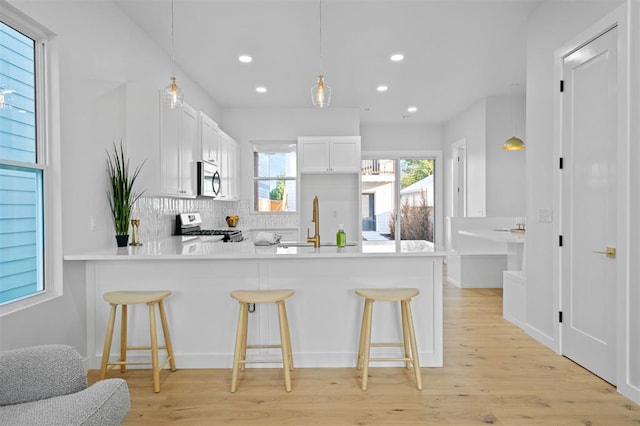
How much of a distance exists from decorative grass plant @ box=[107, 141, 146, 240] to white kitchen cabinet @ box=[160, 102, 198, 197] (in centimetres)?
34

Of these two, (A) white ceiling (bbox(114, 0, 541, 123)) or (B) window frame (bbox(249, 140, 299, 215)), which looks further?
(B) window frame (bbox(249, 140, 299, 215))

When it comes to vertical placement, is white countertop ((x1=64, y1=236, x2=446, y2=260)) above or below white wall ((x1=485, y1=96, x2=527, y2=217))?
below

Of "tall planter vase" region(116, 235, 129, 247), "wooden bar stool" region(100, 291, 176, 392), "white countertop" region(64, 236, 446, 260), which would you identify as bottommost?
"wooden bar stool" region(100, 291, 176, 392)

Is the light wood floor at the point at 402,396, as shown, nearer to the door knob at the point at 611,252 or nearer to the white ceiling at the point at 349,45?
the door knob at the point at 611,252

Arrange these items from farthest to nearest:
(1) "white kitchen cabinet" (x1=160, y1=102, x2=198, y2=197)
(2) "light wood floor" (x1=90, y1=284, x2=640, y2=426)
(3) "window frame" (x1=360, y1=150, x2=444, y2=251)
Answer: (3) "window frame" (x1=360, y1=150, x2=444, y2=251)
(1) "white kitchen cabinet" (x1=160, y1=102, x2=198, y2=197)
(2) "light wood floor" (x1=90, y1=284, x2=640, y2=426)

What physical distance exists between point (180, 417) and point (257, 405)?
0.43 m

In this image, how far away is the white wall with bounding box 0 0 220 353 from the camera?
2.53 metres

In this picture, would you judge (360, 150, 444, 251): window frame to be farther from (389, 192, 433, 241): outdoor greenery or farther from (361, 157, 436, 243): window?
(389, 192, 433, 241): outdoor greenery

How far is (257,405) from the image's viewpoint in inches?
94.0

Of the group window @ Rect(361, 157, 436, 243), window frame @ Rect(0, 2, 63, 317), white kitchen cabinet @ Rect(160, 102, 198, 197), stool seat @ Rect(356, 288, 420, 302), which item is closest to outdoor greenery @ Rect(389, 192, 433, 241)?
window @ Rect(361, 157, 436, 243)

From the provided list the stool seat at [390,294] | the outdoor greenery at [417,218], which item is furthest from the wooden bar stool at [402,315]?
the outdoor greenery at [417,218]

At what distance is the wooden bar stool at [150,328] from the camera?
2.59 metres

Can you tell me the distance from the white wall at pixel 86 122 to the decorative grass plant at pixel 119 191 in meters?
0.07

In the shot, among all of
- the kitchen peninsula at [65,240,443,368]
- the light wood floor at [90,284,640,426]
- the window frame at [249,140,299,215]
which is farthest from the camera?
the window frame at [249,140,299,215]
